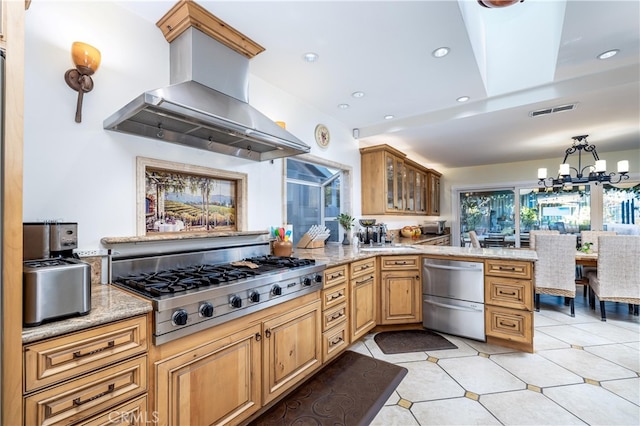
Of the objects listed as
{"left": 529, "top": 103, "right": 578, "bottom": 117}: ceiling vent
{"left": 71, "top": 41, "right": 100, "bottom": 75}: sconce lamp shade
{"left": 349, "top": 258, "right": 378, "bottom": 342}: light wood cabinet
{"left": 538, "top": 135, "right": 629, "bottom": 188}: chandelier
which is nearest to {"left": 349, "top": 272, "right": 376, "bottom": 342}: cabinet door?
{"left": 349, "top": 258, "right": 378, "bottom": 342}: light wood cabinet

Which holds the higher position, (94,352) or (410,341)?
(94,352)

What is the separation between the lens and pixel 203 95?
166cm

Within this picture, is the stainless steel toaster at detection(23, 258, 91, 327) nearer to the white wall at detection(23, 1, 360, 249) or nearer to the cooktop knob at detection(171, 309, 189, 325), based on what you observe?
the cooktop knob at detection(171, 309, 189, 325)

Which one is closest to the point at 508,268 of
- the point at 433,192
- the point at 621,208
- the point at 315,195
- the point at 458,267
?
the point at 458,267


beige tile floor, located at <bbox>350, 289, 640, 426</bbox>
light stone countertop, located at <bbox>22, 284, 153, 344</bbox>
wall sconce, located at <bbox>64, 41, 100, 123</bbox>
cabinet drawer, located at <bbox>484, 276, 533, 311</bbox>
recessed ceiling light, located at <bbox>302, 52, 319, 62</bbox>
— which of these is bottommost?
beige tile floor, located at <bbox>350, 289, 640, 426</bbox>

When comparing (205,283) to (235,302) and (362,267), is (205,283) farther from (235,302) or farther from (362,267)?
(362,267)

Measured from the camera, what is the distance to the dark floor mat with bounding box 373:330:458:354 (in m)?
2.59

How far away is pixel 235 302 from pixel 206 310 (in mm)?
161

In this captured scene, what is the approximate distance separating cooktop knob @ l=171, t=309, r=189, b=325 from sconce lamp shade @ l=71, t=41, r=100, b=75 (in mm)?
1395

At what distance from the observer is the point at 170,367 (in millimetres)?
1230

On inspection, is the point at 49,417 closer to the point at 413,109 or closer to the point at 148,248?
the point at 148,248

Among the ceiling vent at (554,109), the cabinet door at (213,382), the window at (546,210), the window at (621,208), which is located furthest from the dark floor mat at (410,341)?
the window at (621,208)

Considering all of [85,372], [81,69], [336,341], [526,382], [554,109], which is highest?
[554,109]

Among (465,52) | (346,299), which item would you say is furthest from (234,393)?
(465,52)
